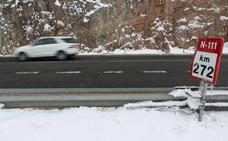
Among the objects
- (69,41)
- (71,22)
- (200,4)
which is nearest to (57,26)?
(71,22)

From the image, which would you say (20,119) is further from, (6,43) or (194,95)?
(6,43)

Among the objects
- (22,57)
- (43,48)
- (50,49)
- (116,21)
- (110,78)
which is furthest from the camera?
(116,21)

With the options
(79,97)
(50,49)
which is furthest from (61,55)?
(79,97)

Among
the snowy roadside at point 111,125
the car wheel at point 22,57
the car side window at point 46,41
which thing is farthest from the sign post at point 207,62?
the car wheel at point 22,57

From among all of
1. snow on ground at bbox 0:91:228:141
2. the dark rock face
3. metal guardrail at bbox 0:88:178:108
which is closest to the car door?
the dark rock face

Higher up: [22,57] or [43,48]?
[43,48]

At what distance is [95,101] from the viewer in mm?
7762

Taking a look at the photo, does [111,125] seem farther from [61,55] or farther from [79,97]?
[61,55]

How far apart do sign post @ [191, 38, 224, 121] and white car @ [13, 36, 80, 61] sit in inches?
688

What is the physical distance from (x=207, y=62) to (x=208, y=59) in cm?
6

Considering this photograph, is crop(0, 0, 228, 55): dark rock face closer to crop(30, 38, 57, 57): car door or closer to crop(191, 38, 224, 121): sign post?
crop(30, 38, 57, 57): car door

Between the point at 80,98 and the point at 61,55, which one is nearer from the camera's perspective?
the point at 80,98

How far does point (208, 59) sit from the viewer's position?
270 inches

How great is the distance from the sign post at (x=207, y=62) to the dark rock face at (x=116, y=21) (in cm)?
2448
